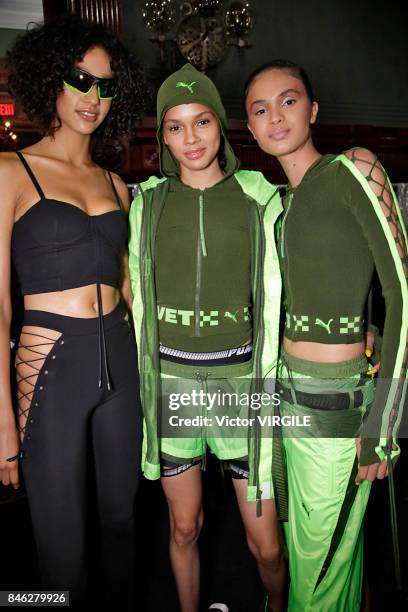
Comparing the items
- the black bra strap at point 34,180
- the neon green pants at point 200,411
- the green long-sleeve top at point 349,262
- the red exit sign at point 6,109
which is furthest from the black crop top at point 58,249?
the red exit sign at point 6,109

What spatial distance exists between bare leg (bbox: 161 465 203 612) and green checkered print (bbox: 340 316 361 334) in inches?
30.0

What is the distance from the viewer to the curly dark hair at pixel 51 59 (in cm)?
173

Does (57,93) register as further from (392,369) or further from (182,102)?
(392,369)

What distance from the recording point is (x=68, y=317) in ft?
5.27

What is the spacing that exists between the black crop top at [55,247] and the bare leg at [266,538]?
99 centimetres

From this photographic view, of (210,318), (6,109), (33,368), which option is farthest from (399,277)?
(6,109)

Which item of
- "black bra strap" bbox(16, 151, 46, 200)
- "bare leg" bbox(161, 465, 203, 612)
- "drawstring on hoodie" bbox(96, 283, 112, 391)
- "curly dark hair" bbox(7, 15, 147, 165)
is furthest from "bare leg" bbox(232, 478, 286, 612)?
"curly dark hair" bbox(7, 15, 147, 165)

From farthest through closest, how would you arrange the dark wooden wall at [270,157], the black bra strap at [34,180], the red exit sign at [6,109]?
1. the red exit sign at [6,109]
2. the dark wooden wall at [270,157]
3. the black bra strap at [34,180]

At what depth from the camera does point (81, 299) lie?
5.38ft

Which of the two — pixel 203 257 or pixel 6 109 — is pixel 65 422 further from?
pixel 6 109

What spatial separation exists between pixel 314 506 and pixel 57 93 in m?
Answer: 1.74

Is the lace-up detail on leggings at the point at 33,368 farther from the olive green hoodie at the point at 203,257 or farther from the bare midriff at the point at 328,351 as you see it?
the bare midriff at the point at 328,351

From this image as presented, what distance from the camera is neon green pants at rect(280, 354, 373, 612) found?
1.62 meters

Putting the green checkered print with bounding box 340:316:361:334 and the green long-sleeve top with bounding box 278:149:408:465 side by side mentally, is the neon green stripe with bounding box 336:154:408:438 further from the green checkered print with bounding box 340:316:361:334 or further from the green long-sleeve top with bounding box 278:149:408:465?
the green checkered print with bounding box 340:316:361:334
